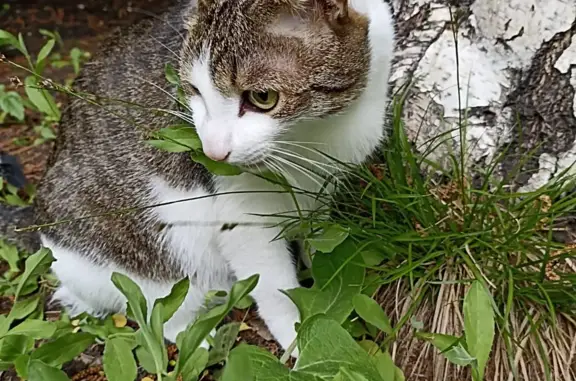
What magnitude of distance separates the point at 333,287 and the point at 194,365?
319mm

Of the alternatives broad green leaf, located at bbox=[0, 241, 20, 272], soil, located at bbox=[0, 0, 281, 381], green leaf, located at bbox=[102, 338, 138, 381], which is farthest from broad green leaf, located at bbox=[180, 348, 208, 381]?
soil, located at bbox=[0, 0, 281, 381]

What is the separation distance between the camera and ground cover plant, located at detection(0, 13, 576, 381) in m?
1.26

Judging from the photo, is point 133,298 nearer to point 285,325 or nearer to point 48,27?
point 285,325

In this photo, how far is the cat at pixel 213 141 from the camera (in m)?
1.19

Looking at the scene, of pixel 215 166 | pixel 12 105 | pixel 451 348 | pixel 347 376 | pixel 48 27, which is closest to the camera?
pixel 347 376

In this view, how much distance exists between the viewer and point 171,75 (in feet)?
4.55

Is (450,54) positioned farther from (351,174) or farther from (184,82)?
(184,82)

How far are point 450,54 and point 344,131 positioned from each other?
1.12ft

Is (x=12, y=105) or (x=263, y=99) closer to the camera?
(x=263, y=99)

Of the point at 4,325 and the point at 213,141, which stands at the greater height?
the point at 213,141

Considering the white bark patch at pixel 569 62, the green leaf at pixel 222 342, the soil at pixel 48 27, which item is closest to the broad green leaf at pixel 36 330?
the green leaf at pixel 222 342

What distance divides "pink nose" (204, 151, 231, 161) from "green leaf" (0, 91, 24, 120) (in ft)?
5.01

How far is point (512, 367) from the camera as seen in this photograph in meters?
1.25

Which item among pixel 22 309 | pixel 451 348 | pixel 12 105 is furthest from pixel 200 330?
pixel 12 105
